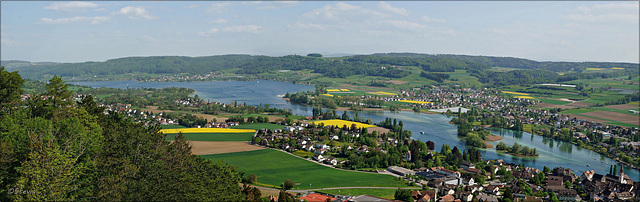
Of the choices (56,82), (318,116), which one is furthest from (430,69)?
(56,82)

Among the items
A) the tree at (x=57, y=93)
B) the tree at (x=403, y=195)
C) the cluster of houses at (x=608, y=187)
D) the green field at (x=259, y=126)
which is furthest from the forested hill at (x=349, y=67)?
the tree at (x=57, y=93)

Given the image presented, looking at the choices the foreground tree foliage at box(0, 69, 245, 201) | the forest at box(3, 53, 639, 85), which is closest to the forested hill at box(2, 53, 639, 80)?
the forest at box(3, 53, 639, 85)

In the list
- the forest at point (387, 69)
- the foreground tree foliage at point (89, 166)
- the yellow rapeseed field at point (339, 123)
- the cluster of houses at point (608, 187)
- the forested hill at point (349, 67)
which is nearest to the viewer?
the foreground tree foliage at point (89, 166)

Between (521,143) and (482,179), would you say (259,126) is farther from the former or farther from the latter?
(521,143)

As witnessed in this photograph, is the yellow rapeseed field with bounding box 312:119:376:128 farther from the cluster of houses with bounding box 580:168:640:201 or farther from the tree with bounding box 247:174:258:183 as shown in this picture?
→ the tree with bounding box 247:174:258:183

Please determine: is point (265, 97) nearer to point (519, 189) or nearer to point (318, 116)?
point (318, 116)

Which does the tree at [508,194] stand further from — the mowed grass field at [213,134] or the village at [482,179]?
the mowed grass field at [213,134]

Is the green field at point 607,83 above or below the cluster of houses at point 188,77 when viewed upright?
above
